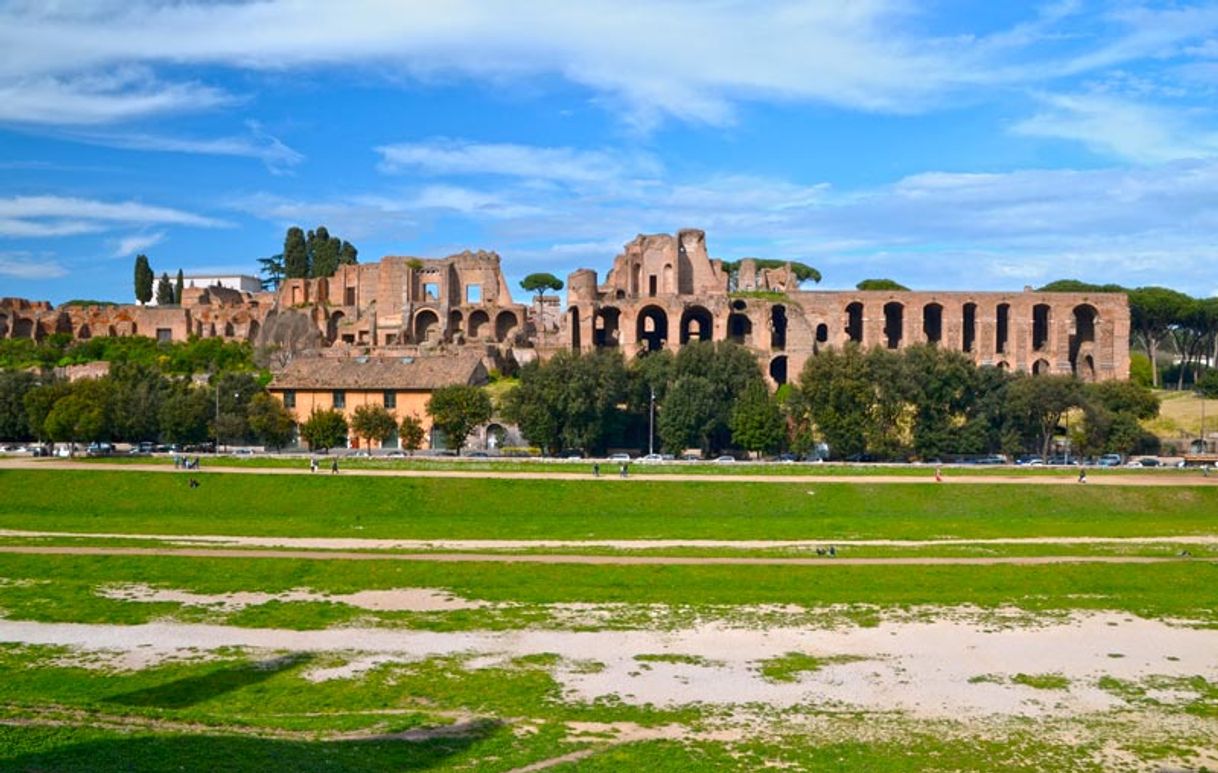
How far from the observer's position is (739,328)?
252 feet

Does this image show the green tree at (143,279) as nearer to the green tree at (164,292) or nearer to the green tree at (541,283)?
the green tree at (164,292)

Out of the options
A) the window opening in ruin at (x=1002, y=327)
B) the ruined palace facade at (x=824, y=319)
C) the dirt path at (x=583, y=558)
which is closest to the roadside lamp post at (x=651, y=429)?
the ruined palace facade at (x=824, y=319)

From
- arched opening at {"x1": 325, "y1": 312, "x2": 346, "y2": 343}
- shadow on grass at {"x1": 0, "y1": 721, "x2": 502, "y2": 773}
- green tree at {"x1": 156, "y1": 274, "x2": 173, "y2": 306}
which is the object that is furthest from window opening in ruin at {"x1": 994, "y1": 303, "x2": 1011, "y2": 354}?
A: green tree at {"x1": 156, "y1": 274, "x2": 173, "y2": 306}

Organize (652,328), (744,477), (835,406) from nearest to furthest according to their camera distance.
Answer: (744,477)
(835,406)
(652,328)

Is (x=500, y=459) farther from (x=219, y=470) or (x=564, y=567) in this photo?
(x=564, y=567)

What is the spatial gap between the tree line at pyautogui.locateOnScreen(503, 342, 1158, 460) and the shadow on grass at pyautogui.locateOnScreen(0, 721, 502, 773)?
131ft

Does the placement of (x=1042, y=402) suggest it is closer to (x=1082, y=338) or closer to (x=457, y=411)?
(x=457, y=411)

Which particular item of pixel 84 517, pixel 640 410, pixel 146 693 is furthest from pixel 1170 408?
pixel 146 693

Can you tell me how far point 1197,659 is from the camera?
705 inches

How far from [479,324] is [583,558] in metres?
60.3

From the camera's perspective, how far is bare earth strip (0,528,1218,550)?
94.4 feet

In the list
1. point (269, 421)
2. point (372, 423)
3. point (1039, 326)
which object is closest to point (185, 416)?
point (269, 421)

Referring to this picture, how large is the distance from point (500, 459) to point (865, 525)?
61.9ft

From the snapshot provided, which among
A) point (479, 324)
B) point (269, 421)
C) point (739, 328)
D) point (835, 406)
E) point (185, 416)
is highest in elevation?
point (479, 324)
